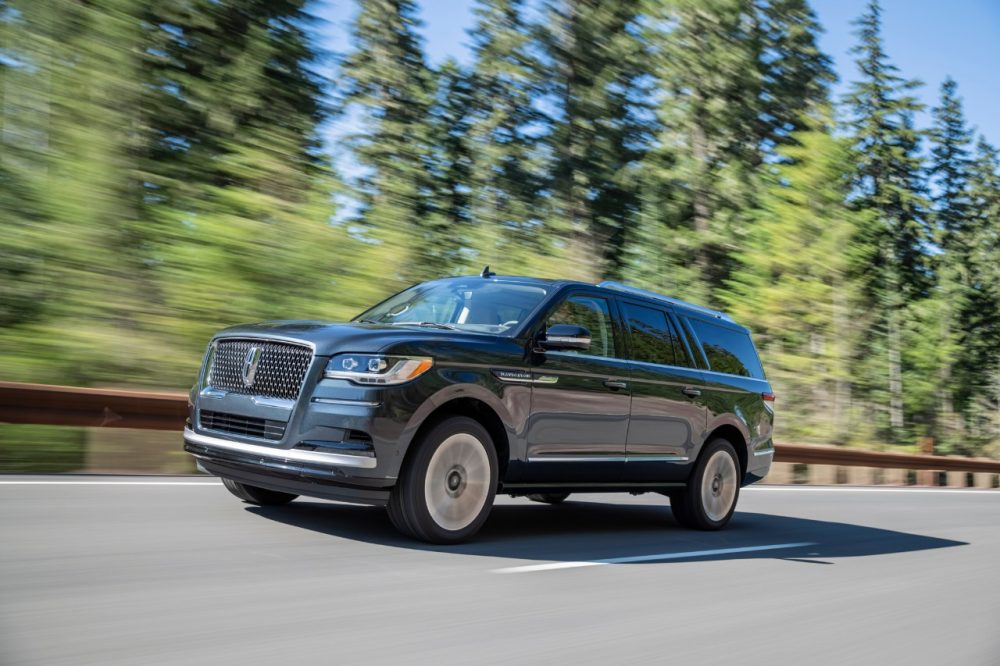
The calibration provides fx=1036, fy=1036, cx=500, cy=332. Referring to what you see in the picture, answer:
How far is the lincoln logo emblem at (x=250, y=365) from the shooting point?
245 inches

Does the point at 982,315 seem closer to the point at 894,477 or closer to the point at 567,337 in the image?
the point at 894,477

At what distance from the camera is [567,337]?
6680mm

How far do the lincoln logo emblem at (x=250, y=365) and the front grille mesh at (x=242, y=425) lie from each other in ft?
0.71

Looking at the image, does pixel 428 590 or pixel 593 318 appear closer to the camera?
pixel 428 590

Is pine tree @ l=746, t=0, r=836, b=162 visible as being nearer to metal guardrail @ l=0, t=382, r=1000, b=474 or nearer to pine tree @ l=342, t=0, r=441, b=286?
pine tree @ l=342, t=0, r=441, b=286

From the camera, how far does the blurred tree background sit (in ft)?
41.7

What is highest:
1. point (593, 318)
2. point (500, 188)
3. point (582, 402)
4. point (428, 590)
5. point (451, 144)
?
point (451, 144)

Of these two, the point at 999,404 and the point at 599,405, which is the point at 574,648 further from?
the point at 999,404

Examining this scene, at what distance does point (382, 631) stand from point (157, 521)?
8.50 ft

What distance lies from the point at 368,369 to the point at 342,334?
32 cm

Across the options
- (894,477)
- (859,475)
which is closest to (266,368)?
(859,475)

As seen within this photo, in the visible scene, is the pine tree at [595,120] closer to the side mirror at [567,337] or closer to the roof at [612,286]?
the roof at [612,286]

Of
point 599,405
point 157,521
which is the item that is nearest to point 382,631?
point 157,521

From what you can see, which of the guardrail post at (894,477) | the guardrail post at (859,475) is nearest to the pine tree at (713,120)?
the guardrail post at (894,477)
